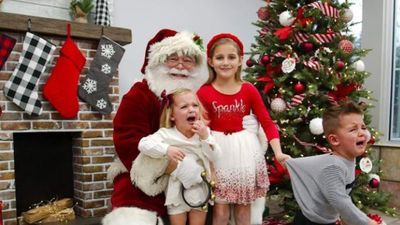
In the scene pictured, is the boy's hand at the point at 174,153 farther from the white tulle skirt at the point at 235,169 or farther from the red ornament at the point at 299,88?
the red ornament at the point at 299,88

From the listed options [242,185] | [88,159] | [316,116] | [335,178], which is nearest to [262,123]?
[242,185]

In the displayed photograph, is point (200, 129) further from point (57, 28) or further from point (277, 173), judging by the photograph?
point (57, 28)

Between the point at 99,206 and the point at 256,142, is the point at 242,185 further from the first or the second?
the point at 99,206

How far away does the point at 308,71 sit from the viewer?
3.06m

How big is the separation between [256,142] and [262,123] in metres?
0.11

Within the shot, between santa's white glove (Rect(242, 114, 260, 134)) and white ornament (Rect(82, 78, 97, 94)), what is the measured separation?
1.35 m

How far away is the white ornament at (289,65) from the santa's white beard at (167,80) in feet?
3.21

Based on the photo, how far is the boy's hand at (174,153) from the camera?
6.10 ft

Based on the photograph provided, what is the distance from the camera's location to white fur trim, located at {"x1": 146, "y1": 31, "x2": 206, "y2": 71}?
2.17 m

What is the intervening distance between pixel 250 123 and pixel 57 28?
1.59 metres

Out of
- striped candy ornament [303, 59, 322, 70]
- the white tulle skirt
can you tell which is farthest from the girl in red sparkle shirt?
striped candy ornament [303, 59, 322, 70]

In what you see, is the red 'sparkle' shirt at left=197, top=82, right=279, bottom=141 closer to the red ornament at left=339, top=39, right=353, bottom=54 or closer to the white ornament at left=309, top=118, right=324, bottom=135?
the white ornament at left=309, top=118, right=324, bottom=135

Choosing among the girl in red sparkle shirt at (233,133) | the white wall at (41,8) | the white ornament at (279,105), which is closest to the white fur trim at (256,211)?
the girl in red sparkle shirt at (233,133)

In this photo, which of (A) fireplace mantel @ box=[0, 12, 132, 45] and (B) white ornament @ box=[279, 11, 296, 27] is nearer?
(A) fireplace mantel @ box=[0, 12, 132, 45]
